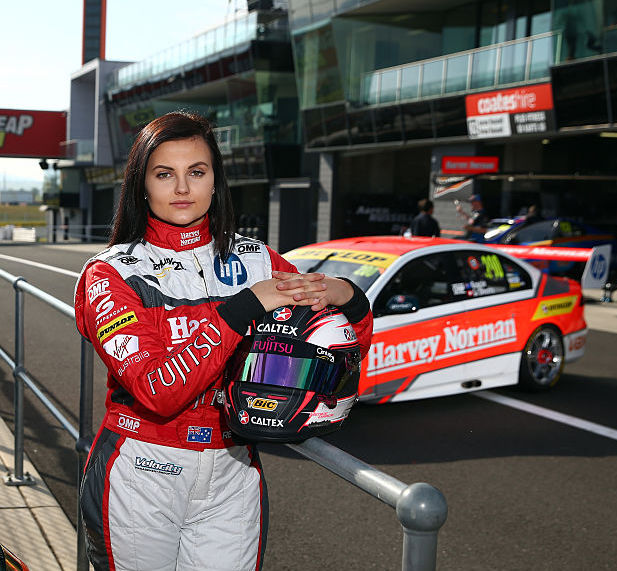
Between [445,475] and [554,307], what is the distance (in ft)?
10.4

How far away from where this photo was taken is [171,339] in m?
2.00

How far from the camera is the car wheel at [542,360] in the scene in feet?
24.8

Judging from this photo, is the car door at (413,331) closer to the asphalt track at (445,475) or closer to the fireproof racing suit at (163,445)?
the asphalt track at (445,475)

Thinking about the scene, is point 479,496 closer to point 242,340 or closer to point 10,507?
point 10,507

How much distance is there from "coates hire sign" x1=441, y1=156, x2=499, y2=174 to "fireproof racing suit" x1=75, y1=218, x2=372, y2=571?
2130 centimetres

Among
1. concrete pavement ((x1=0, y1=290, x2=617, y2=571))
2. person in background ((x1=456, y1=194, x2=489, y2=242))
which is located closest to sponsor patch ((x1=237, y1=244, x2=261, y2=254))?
concrete pavement ((x1=0, y1=290, x2=617, y2=571))

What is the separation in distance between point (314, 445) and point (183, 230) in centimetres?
67

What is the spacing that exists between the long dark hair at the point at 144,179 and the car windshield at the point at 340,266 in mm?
4392

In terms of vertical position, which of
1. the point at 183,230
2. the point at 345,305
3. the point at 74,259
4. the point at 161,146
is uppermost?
the point at 161,146

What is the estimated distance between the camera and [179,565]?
6.82 ft

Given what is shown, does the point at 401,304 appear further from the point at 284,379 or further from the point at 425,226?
the point at 425,226

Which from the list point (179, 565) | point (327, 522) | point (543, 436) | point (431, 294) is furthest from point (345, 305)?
point (431, 294)

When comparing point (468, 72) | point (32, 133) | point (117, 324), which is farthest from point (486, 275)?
point (32, 133)

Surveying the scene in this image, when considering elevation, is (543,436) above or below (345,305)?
below
